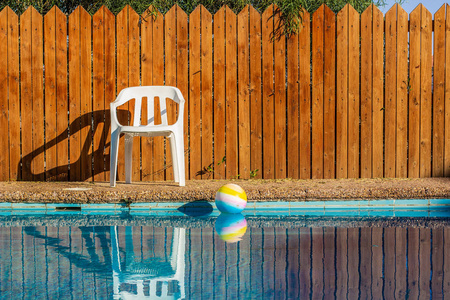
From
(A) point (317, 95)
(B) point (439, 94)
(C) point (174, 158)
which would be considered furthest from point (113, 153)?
(B) point (439, 94)

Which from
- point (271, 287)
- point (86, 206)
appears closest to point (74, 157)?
point (86, 206)

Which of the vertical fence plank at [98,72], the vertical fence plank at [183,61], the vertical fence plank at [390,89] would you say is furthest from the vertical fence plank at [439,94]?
the vertical fence plank at [98,72]

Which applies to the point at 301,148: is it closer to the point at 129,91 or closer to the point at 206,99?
the point at 206,99

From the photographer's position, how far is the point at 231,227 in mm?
3238

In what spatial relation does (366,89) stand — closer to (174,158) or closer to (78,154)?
(174,158)

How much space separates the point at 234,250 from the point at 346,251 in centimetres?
58

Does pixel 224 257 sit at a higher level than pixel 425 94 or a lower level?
lower

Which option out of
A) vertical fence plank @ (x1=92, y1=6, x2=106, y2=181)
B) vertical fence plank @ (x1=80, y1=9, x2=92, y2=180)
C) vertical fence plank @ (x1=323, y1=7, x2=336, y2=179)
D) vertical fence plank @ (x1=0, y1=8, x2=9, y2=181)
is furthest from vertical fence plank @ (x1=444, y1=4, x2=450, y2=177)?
vertical fence plank @ (x1=0, y1=8, x2=9, y2=181)

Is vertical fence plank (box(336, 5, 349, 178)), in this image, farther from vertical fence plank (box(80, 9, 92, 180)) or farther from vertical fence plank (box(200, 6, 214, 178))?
vertical fence plank (box(80, 9, 92, 180))

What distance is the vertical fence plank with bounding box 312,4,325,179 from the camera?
16.2 ft

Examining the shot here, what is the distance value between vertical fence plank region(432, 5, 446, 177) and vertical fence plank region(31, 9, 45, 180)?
4.01 m

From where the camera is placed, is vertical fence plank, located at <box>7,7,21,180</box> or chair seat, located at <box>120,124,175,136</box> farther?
vertical fence plank, located at <box>7,7,21,180</box>

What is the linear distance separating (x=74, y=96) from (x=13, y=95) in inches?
24.2

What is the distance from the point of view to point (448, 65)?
501 cm
